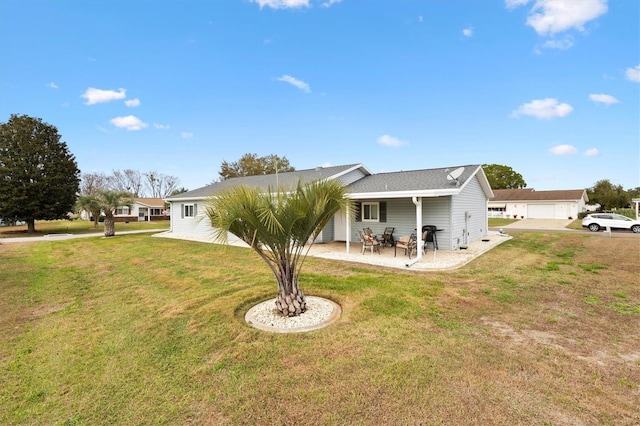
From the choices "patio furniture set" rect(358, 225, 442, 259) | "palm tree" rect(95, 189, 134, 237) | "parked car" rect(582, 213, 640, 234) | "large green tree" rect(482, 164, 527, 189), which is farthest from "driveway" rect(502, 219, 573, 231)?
"large green tree" rect(482, 164, 527, 189)

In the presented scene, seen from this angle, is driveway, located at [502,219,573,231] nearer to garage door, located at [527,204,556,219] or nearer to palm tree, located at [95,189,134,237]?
garage door, located at [527,204,556,219]

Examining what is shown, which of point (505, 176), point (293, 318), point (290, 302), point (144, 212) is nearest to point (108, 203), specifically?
point (290, 302)

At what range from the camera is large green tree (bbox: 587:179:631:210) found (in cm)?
4016

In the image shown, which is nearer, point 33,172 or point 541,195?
point 33,172

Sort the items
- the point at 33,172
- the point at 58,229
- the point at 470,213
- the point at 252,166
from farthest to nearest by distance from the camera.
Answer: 1. the point at 252,166
2. the point at 58,229
3. the point at 33,172
4. the point at 470,213

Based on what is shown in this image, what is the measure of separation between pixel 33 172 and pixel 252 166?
23.4 m

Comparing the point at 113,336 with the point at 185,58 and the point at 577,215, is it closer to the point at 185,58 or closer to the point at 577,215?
the point at 185,58

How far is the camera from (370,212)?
14.0 meters

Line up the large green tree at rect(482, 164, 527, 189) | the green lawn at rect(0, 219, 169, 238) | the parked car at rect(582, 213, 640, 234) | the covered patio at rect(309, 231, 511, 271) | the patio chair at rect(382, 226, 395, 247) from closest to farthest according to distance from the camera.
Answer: the covered patio at rect(309, 231, 511, 271), the patio chair at rect(382, 226, 395, 247), the parked car at rect(582, 213, 640, 234), the green lawn at rect(0, 219, 169, 238), the large green tree at rect(482, 164, 527, 189)

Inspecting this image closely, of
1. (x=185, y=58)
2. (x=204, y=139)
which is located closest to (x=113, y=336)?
(x=185, y=58)

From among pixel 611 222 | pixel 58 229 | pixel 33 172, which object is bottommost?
pixel 58 229

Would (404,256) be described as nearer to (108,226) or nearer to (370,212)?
(370,212)

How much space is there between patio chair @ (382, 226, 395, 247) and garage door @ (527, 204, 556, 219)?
3252 cm

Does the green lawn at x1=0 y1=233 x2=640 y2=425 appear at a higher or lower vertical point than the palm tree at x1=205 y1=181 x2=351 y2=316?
lower
